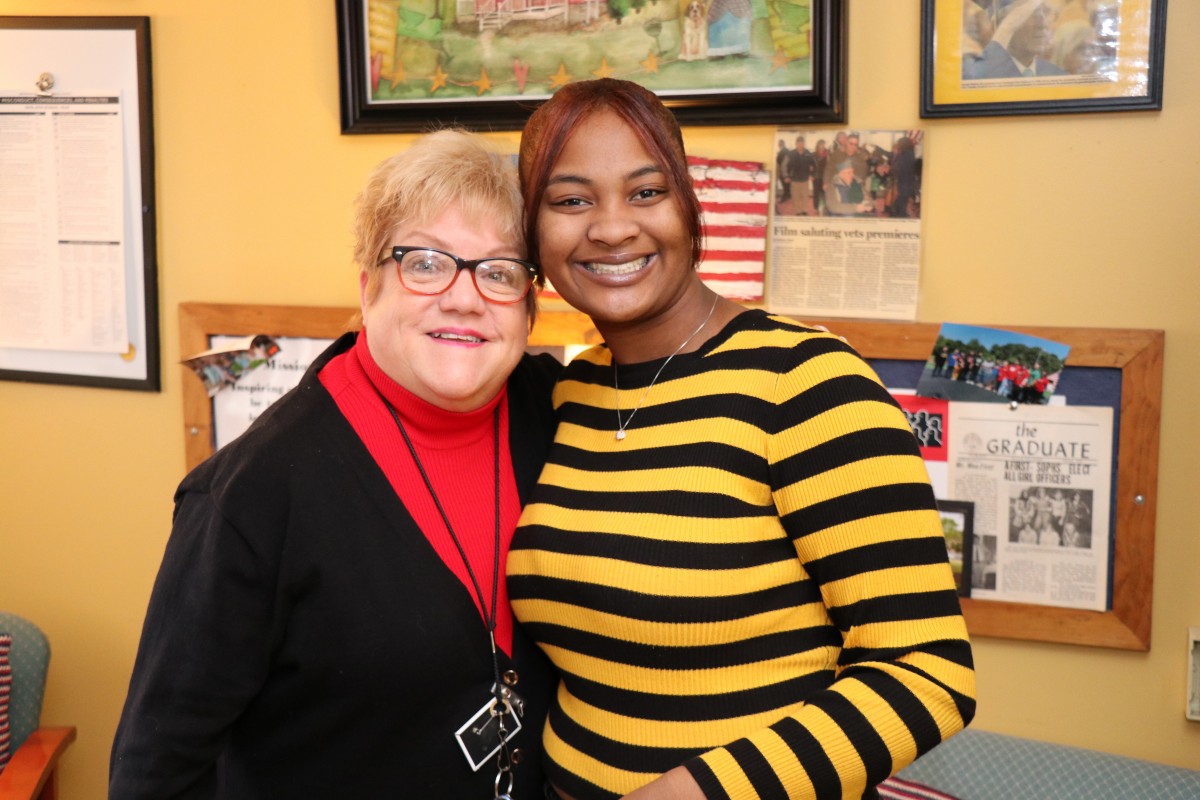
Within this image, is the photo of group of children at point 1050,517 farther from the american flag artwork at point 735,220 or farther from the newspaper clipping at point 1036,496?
the american flag artwork at point 735,220

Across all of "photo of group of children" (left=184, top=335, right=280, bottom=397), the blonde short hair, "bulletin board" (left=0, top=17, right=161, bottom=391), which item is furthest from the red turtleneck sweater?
"bulletin board" (left=0, top=17, right=161, bottom=391)

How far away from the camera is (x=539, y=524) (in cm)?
135

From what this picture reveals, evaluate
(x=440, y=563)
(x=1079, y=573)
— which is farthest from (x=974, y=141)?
(x=440, y=563)

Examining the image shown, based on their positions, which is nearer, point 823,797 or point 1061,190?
point 823,797

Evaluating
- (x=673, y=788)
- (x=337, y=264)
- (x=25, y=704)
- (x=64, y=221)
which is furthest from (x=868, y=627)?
Result: (x=64, y=221)

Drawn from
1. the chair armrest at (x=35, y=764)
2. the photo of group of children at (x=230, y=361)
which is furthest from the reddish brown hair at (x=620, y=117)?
the chair armrest at (x=35, y=764)

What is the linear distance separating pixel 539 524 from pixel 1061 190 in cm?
105

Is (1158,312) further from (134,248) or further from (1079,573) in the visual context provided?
(134,248)

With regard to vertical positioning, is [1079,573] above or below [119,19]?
below

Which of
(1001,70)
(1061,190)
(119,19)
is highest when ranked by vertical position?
(119,19)

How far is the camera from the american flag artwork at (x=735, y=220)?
6.34 feet

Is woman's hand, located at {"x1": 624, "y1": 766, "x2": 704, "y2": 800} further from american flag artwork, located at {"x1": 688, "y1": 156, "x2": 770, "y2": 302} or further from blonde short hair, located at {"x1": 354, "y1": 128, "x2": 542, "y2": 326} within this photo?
american flag artwork, located at {"x1": 688, "y1": 156, "x2": 770, "y2": 302}

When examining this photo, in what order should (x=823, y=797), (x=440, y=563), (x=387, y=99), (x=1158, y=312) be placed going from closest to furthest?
(x=823, y=797) → (x=440, y=563) → (x=1158, y=312) → (x=387, y=99)

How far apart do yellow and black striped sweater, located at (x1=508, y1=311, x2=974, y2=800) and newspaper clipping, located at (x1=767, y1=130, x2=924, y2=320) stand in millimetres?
644
